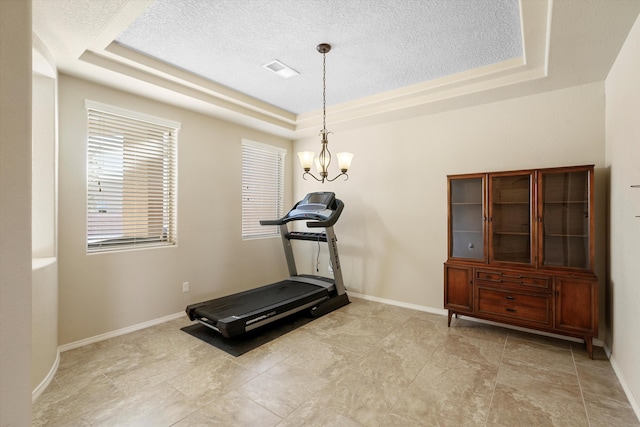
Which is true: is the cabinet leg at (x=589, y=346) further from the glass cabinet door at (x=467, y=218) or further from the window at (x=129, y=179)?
the window at (x=129, y=179)

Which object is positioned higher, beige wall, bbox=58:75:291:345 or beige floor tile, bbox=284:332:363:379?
beige wall, bbox=58:75:291:345

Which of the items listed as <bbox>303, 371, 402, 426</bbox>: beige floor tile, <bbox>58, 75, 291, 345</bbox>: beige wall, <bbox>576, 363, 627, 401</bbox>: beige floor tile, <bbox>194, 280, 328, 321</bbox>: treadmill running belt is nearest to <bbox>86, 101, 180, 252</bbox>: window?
<bbox>58, 75, 291, 345</bbox>: beige wall

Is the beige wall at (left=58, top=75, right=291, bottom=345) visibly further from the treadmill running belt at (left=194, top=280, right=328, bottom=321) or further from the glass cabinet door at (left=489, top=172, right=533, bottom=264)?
the glass cabinet door at (left=489, top=172, right=533, bottom=264)

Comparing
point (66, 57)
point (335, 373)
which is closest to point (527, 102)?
point (335, 373)

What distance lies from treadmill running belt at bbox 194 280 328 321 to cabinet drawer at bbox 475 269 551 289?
197 cm

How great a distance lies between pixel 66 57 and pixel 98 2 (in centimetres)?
92

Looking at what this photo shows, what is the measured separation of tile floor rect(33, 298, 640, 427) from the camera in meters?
1.96

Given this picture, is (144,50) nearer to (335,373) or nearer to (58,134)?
(58,134)

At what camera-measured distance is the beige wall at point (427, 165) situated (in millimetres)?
3082

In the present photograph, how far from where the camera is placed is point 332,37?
2.55 metres

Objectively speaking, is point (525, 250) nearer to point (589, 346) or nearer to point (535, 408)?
point (589, 346)

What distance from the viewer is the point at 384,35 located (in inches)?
99.5

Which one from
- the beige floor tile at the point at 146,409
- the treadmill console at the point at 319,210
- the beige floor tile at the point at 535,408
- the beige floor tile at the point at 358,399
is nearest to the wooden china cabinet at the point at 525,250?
the beige floor tile at the point at 535,408

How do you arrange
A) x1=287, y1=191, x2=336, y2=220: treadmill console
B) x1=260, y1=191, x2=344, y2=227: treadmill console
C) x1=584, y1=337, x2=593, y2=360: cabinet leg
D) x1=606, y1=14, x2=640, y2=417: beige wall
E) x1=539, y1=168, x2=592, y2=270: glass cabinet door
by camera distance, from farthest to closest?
x1=287, y1=191, x2=336, y2=220: treadmill console < x1=260, y1=191, x2=344, y2=227: treadmill console < x1=539, y1=168, x2=592, y2=270: glass cabinet door < x1=584, y1=337, x2=593, y2=360: cabinet leg < x1=606, y1=14, x2=640, y2=417: beige wall
